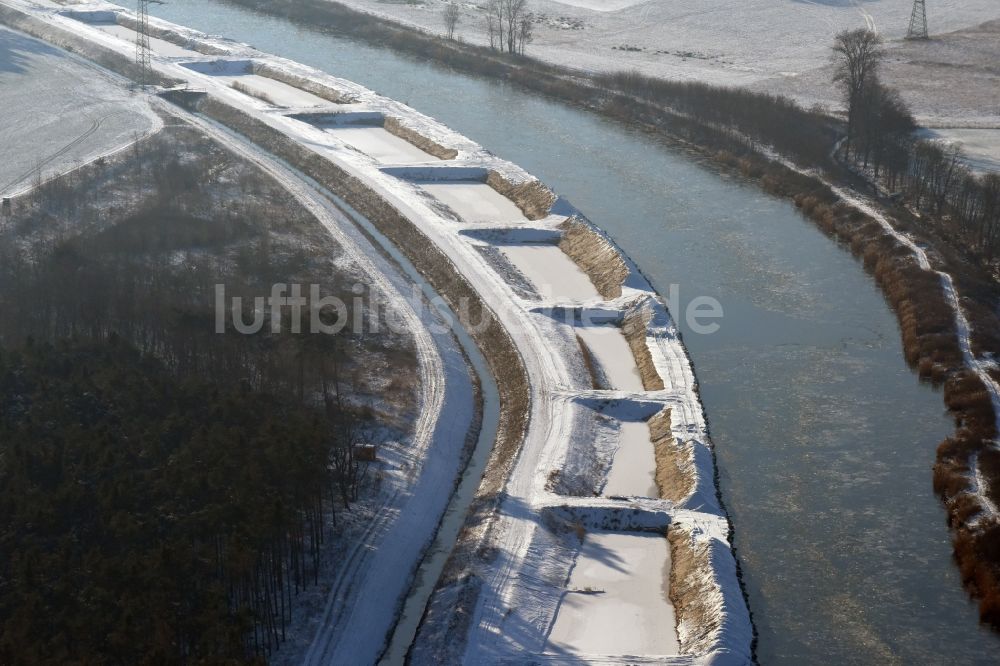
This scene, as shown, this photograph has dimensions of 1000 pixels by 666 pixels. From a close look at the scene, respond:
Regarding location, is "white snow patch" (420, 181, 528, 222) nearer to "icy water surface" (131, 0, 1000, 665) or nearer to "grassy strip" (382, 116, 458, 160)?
"icy water surface" (131, 0, 1000, 665)

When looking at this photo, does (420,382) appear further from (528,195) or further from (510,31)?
(510,31)

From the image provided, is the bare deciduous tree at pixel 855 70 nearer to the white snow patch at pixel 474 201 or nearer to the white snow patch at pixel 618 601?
the white snow patch at pixel 474 201

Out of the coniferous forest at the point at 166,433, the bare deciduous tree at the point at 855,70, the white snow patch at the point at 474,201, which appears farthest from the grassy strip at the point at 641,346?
the bare deciduous tree at the point at 855,70

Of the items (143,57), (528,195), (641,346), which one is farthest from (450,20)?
(641,346)

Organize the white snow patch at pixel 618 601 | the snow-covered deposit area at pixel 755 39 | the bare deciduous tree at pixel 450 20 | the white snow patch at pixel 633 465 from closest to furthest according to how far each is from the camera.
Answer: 1. the white snow patch at pixel 618 601
2. the white snow patch at pixel 633 465
3. the snow-covered deposit area at pixel 755 39
4. the bare deciduous tree at pixel 450 20

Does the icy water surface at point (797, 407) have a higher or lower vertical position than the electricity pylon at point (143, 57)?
lower

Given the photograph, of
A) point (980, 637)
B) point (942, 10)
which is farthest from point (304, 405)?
point (942, 10)
